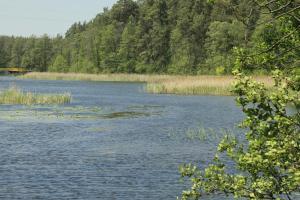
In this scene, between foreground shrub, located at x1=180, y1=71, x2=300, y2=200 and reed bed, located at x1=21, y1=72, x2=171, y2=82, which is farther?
reed bed, located at x1=21, y1=72, x2=171, y2=82

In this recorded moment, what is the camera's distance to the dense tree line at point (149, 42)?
110 meters

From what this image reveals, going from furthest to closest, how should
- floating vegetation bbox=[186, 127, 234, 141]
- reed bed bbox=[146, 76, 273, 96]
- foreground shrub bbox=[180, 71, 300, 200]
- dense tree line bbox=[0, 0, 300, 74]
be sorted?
dense tree line bbox=[0, 0, 300, 74], reed bed bbox=[146, 76, 273, 96], floating vegetation bbox=[186, 127, 234, 141], foreground shrub bbox=[180, 71, 300, 200]

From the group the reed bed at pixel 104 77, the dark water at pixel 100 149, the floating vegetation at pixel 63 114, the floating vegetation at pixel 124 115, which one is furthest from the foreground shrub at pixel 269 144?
the reed bed at pixel 104 77

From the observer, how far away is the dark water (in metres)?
17.6

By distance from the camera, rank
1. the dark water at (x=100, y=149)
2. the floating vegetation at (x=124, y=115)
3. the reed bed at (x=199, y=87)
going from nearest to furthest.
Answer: the dark water at (x=100, y=149), the floating vegetation at (x=124, y=115), the reed bed at (x=199, y=87)

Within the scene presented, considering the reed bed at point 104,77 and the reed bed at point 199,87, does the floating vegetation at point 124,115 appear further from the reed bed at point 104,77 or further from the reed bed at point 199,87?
the reed bed at point 104,77

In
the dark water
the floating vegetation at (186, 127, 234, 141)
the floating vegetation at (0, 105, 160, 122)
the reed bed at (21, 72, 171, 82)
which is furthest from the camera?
the reed bed at (21, 72, 171, 82)

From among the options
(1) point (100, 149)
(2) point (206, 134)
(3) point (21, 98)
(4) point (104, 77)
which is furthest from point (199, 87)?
(4) point (104, 77)

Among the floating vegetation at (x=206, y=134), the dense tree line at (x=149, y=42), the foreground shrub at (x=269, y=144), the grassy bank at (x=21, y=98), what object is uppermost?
the dense tree line at (x=149, y=42)

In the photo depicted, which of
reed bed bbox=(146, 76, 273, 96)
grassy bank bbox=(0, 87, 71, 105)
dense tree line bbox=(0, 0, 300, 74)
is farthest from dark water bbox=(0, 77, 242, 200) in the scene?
dense tree line bbox=(0, 0, 300, 74)

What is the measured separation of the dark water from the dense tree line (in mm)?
56977

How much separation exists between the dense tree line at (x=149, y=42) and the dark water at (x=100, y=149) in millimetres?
56977

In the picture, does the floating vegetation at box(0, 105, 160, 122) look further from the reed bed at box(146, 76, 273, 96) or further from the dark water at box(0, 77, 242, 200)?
the reed bed at box(146, 76, 273, 96)

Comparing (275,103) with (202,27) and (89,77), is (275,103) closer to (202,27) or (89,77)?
(89,77)
